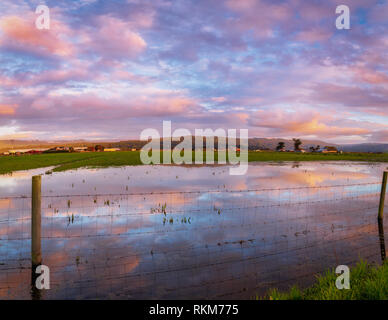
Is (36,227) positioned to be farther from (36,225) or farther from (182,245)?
(182,245)

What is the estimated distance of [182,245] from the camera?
1162cm

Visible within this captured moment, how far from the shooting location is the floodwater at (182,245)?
8570 millimetres

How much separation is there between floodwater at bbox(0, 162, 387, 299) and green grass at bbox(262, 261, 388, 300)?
A: 0.75 m

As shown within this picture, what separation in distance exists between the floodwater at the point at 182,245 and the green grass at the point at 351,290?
752 mm

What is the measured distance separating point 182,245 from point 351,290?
19.8ft

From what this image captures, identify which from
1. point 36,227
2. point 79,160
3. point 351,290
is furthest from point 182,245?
point 79,160

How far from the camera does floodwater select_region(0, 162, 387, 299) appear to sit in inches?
337

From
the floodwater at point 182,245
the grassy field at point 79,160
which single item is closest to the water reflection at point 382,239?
the floodwater at point 182,245

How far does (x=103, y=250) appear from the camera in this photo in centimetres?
1113

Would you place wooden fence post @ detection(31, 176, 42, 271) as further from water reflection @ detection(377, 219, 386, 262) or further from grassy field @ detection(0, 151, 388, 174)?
grassy field @ detection(0, 151, 388, 174)

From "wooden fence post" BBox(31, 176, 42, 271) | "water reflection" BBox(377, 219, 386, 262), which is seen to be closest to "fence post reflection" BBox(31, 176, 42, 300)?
"wooden fence post" BBox(31, 176, 42, 271)

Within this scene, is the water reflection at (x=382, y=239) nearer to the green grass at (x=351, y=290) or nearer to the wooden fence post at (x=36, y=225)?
the green grass at (x=351, y=290)

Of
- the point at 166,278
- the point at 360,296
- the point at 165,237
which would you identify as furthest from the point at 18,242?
the point at 360,296

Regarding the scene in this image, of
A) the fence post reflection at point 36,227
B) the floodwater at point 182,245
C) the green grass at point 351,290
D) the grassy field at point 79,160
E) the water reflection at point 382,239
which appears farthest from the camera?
the grassy field at point 79,160
